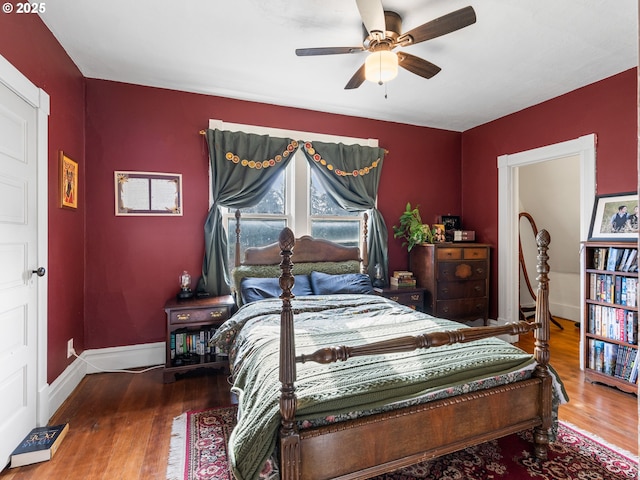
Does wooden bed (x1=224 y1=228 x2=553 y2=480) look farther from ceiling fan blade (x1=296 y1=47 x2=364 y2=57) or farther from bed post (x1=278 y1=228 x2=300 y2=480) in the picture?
ceiling fan blade (x1=296 y1=47 x2=364 y2=57)

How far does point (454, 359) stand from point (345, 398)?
681 mm

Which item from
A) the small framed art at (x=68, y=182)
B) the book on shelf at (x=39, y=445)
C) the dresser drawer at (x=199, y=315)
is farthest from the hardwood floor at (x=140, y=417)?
the small framed art at (x=68, y=182)

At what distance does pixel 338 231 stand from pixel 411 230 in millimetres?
874

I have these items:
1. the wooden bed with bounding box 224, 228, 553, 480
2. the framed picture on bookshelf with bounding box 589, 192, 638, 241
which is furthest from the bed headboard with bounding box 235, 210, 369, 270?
the framed picture on bookshelf with bounding box 589, 192, 638, 241

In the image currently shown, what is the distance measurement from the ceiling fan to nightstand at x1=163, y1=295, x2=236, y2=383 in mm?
2157

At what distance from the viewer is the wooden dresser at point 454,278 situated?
3859mm

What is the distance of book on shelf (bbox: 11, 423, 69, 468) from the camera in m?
1.84

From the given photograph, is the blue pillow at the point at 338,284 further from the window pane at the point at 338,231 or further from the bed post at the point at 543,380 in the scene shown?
the bed post at the point at 543,380

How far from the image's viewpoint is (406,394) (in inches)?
60.1

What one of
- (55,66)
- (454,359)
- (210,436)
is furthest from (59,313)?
(454,359)

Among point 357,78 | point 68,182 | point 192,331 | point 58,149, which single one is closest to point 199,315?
point 192,331

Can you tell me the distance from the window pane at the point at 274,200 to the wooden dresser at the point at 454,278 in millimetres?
1758

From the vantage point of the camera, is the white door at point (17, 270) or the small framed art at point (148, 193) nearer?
the white door at point (17, 270)

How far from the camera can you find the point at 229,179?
11.2 feet
